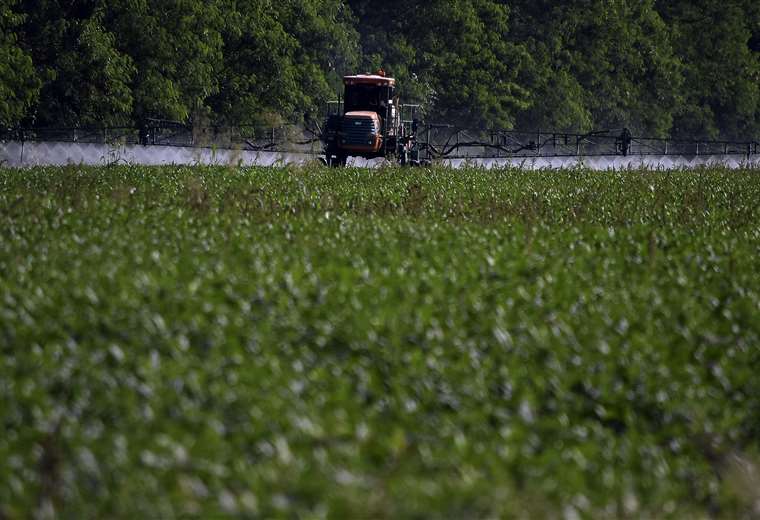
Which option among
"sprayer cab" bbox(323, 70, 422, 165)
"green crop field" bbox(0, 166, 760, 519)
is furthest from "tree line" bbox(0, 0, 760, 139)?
"green crop field" bbox(0, 166, 760, 519)

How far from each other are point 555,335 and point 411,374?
161cm

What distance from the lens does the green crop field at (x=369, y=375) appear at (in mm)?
6500

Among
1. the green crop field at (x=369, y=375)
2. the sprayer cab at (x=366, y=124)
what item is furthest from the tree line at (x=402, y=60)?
the green crop field at (x=369, y=375)

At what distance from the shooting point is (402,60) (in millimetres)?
80188

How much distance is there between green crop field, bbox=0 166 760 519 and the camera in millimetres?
6500

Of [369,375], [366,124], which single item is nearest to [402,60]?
[366,124]

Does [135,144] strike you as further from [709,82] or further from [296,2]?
[709,82]

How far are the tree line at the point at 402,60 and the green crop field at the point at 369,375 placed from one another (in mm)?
22814

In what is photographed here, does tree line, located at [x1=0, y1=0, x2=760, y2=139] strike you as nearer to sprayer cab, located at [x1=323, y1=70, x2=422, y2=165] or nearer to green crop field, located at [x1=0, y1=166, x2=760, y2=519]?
sprayer cab, located at [x1=323, y1=70, x2=422, y2=165]

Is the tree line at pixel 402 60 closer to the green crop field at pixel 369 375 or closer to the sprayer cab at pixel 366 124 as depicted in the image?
the sprayer cab at pixel 366 124

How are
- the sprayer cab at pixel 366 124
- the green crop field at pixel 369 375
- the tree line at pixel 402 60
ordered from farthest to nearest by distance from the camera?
1. the tree line at pixel 402 60
2. the sprayer cab at pixel 366 124
3. the green crop field at pixel 369 375

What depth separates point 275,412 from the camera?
7.30 metres

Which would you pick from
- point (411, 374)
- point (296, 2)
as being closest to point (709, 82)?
point (296, 2)

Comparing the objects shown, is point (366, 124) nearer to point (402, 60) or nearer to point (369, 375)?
→ point (402, 60)
